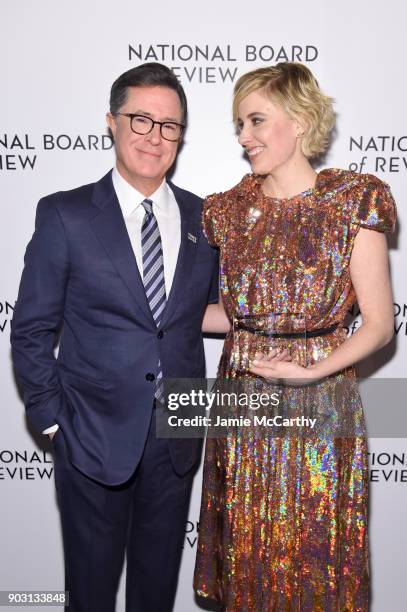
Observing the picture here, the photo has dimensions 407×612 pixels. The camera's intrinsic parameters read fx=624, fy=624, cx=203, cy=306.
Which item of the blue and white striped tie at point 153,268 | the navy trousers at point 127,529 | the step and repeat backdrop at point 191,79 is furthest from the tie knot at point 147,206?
the navy trousers at point 127,529

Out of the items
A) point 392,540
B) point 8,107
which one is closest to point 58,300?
point 8,107

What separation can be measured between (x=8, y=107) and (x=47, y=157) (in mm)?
209

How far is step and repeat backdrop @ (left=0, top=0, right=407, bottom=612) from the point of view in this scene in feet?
6.90

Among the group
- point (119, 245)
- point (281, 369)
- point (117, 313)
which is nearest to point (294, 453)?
point (281, 369)

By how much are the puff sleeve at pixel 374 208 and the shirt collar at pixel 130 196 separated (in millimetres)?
564

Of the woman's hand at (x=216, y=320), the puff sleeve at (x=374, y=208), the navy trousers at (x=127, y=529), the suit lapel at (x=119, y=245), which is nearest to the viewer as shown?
the puff sleeve at (x=374, y=208)

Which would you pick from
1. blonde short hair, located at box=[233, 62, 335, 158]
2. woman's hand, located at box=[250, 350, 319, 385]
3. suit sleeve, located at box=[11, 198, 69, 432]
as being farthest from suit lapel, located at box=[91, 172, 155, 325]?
blonde short hair, located at box=[233, 62, 335, 158]

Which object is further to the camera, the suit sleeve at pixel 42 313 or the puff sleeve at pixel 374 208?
the suit sleeve at pixel 42 313

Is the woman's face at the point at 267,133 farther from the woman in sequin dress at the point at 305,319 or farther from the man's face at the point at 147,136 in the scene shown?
the man's face at the point at 147,136

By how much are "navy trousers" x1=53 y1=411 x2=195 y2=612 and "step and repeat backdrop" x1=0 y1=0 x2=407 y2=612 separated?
0.81 m

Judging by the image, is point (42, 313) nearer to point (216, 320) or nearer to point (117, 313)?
point (117, 313)

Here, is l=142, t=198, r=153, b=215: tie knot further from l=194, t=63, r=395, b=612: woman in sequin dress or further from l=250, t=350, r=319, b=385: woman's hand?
l=250, t=350, r=319, b=385: woman's hand

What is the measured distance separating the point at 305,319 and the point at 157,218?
530 millimetres

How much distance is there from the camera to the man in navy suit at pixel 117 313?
5.65ft
